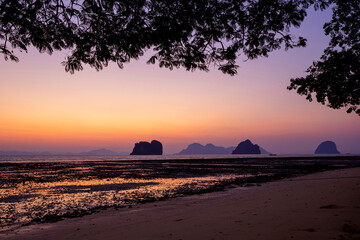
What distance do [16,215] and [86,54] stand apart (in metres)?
8.43

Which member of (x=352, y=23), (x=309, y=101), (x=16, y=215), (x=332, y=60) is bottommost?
(x=16, y=215)

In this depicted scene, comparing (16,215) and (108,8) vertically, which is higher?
(108,8)

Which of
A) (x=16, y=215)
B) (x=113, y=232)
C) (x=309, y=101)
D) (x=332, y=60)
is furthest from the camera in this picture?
(x=309, y=101)

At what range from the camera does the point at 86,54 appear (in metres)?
6.57

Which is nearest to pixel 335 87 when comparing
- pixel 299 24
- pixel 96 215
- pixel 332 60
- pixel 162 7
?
pixel 332 60

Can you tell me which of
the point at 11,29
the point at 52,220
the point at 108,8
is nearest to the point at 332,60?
the point at 108,8

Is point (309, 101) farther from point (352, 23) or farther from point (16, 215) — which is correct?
point (16, 215)

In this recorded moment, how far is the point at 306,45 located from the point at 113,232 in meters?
7.75

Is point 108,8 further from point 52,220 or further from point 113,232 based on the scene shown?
point 52,220

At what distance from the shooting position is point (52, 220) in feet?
31.6

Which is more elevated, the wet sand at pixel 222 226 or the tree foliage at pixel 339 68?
the tree foliage at pixel 339 68

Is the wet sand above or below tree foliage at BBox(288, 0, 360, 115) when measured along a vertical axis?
below

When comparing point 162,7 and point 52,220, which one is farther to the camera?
point 52,220

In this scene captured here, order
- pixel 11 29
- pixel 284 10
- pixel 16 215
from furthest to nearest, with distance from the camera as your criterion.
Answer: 1. pixel 16 215
2. pixel 284 10
3. pixel 11 29
